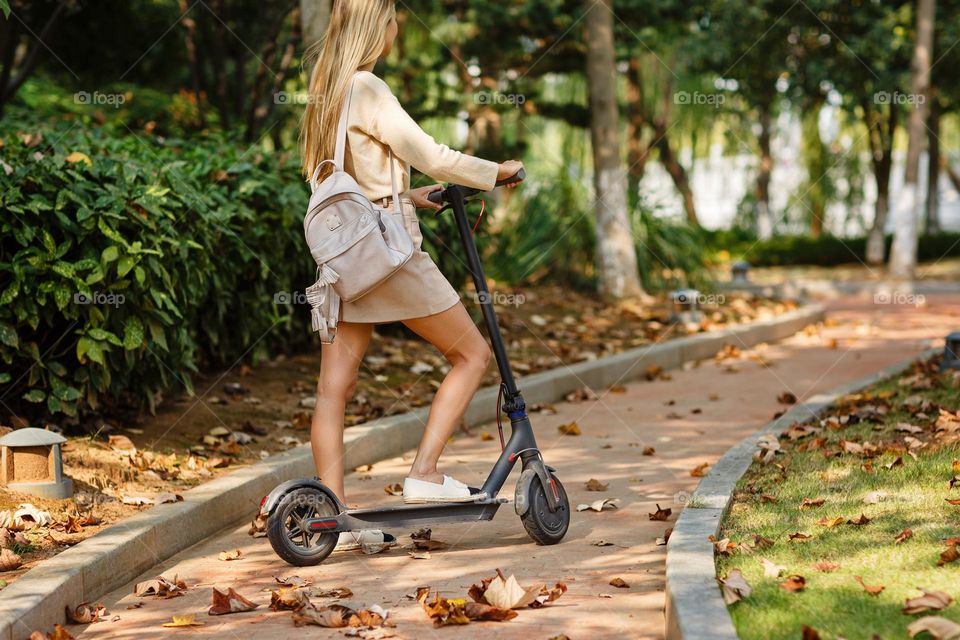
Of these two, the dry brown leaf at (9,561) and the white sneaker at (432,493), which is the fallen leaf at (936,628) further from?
the dry brown leaf at (9,561)

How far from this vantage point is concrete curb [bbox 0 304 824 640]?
358 centimetres

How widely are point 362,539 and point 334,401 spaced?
0.55 m

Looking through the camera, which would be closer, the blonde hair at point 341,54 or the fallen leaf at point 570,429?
the blonde hair at point 341,54

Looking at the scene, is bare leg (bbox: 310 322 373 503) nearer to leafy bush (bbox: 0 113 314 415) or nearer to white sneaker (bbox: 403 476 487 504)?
white sneaker (bbox: 403 476 487 504)

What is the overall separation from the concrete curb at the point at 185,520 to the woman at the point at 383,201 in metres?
0.69

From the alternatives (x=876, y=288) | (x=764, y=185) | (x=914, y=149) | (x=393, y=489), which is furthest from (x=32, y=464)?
(x=764, y=185)

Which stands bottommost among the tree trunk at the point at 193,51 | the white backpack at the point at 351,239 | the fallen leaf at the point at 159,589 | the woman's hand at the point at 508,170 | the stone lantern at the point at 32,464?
the fallen leaf at the point at 159,589

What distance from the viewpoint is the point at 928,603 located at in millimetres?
3162

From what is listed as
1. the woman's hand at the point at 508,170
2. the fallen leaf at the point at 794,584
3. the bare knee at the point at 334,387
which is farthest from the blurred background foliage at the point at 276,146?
the fallen leaf at the point at 794,584

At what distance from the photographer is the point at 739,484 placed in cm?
488

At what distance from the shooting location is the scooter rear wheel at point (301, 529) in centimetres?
409

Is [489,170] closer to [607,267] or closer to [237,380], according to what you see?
[237,380]

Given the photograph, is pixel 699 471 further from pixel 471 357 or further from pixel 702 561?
pixel 702 561

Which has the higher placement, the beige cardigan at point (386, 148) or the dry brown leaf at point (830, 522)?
the beige cardigan at point (386, 148)
